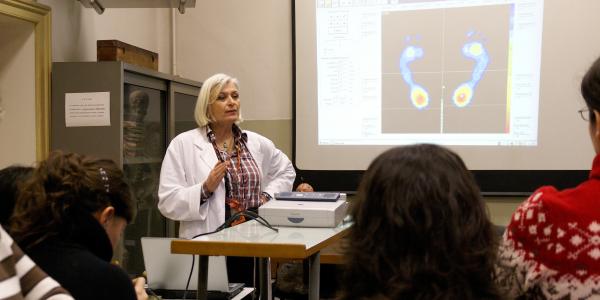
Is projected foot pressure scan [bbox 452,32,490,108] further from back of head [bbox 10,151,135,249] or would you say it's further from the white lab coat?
back of head [bbox 10,151,135,249]

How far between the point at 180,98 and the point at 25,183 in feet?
8.46

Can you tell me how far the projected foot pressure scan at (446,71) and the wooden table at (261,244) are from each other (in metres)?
2.00

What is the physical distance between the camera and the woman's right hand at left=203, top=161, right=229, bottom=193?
2604mm

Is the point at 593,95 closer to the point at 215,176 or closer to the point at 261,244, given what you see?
the point at 261,244

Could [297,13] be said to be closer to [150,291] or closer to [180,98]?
[180,98]

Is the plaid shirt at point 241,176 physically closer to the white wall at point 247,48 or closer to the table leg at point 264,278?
the table leg at point 264,278

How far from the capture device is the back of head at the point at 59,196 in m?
1.24

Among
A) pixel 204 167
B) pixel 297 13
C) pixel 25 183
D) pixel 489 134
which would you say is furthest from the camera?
pixel 297 13

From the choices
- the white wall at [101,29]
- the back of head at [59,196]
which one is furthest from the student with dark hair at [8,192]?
the white wall at [101,29]

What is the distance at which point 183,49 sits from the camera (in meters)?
4.34

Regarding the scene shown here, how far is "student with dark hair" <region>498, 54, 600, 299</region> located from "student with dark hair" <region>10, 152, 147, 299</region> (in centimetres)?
80

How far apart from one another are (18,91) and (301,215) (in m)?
1.67

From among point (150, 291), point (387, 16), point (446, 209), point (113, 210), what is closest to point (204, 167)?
point (150, 291)

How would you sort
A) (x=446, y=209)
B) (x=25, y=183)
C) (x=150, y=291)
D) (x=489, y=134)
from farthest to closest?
(x=489, y=134)
(x=150, y=291)
(x=25, y=183)
(x=446, y=209)
